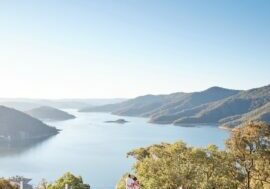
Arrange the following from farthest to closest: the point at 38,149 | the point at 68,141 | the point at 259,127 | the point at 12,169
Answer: the point at 68,141 → the point at 38,149 → the point at 12,169 → the point at 259,127

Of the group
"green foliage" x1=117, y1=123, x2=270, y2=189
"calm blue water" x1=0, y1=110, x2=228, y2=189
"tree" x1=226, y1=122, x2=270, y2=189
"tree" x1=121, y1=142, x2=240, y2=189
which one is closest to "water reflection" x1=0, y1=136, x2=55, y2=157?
"calm blue water" x1=0, y1=110, x2=228, y2=189

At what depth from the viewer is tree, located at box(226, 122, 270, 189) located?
21656mm

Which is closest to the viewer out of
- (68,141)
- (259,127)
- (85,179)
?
(259,127)

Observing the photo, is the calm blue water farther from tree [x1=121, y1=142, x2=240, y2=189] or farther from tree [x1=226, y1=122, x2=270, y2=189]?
tree [x1=226, y1=122, x2=270, y2=189]

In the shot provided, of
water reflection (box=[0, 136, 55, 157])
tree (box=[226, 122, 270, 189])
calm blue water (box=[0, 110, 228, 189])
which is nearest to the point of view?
tree (box=[226, 122, 270, 189])

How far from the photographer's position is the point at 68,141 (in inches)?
7367

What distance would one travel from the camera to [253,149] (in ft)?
73.1

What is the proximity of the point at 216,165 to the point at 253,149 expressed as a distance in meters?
2.61

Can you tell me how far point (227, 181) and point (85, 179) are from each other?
88220 mm

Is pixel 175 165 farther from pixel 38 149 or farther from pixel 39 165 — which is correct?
pixel 38 149

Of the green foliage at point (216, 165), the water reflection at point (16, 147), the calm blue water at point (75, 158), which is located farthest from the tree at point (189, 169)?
the water reflection at point (16, 147)

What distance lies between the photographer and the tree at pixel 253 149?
2166 centimetres

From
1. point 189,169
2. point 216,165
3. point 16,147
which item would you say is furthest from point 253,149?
point 16,147

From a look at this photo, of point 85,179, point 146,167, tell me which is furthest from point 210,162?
point 85,179
